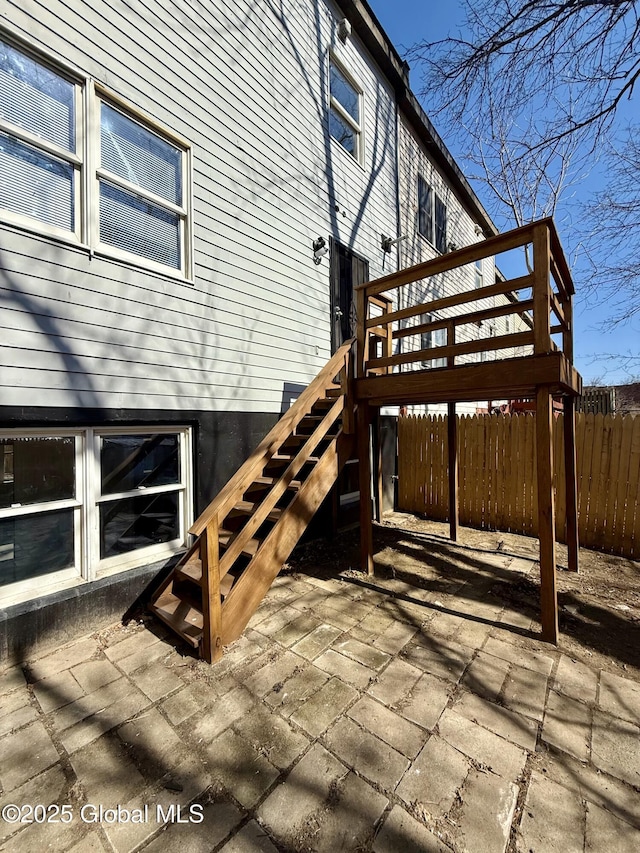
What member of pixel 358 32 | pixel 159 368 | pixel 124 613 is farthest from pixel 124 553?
pixel 358 32

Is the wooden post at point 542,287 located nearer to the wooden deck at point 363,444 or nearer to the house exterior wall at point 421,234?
the wooden deck at point 363,444

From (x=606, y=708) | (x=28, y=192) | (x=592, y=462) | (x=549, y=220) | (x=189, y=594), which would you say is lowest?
(x=606, y=708)

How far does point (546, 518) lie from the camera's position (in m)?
2.90

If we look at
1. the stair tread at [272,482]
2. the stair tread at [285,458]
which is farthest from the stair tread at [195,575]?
the stair tread at [285,458]

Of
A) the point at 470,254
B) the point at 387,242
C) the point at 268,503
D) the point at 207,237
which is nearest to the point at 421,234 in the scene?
the point at 387,242

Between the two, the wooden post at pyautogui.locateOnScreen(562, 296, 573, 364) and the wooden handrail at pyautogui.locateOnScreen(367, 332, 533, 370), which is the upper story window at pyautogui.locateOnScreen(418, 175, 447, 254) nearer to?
the wooden post at pyautogui.locateOnScreen(562, 296, 573, 364)

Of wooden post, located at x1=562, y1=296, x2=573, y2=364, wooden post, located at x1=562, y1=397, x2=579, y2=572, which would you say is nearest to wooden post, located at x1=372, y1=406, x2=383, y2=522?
wooden post, located at x1=562, y1=397, x2=579, y2=572

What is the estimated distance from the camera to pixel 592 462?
4.92 meters

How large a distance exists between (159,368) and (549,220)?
11.1ft

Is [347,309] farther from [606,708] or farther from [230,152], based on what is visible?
[606,708]

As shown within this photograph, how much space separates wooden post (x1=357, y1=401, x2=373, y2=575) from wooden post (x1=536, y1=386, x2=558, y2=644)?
164cm

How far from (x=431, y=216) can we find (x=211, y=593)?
31.4 feet

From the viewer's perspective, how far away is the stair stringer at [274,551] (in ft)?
9.03

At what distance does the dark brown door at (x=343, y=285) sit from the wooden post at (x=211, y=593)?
12.7 feet
